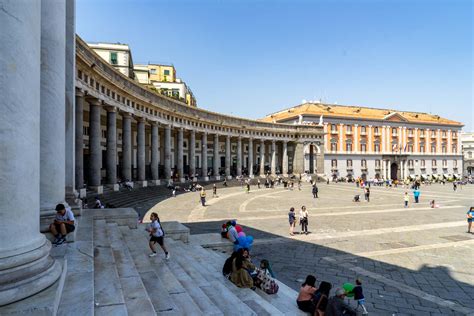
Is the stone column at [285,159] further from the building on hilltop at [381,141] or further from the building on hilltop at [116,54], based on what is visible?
the building on hilltop at [116,54]

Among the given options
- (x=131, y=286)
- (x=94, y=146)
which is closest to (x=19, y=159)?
(x=131, y=286)

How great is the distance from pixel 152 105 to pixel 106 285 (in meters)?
25.1

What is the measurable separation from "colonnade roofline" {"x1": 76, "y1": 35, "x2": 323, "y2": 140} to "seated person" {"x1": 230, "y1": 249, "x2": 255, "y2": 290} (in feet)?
47.3

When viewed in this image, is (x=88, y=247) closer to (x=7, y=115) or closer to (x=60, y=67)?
(x=7, y=115)

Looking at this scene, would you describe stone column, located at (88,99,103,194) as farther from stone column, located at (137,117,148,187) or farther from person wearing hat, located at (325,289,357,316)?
person wearing hat, located at (325,289,357,316)

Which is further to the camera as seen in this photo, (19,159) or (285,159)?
(285,159)

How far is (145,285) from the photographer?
516 cm

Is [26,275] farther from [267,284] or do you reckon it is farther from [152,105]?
[152,105]

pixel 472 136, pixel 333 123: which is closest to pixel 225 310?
pixel 333 123

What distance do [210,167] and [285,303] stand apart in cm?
Result: 4768

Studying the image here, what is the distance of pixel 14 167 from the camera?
3.18 meters

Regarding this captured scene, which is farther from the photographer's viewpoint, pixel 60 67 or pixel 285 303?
pixel 60 67

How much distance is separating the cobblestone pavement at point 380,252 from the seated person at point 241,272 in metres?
1.56

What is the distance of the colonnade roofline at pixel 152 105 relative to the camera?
1722cm
